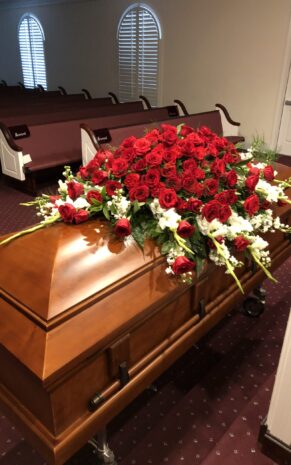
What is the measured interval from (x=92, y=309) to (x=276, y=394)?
865mm

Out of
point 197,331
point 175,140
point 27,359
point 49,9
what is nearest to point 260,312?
point 197,331

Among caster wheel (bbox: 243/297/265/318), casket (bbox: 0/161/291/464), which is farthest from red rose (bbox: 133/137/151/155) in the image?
caster wheel (bbox: 243/297/265/318)

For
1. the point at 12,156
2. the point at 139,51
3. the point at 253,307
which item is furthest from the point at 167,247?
the point at 139,51

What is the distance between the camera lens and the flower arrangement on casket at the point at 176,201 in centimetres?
128

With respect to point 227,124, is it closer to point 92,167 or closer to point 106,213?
point 92,167

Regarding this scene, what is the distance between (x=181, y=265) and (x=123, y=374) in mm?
379

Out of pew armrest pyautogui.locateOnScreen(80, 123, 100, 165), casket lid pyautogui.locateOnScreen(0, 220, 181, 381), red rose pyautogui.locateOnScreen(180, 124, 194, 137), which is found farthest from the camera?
pew armrest pyautogui.locateOnScreen(80, 123, 100, 165)

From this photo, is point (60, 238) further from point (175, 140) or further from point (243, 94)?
point (243, 94)

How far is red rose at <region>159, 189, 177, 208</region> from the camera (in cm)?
130

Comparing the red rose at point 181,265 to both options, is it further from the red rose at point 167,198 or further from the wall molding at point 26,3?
the wall molding at point 26,3

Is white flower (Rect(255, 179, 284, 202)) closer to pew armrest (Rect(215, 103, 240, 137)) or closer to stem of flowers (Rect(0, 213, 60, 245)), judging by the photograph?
stem of flowers (Rect(0, 213, 60, 245))

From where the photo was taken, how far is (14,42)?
9.88 m

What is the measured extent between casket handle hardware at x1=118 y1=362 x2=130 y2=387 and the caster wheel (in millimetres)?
1382

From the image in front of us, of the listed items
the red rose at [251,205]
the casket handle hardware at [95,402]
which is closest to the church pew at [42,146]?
the red rose at [251,205]
